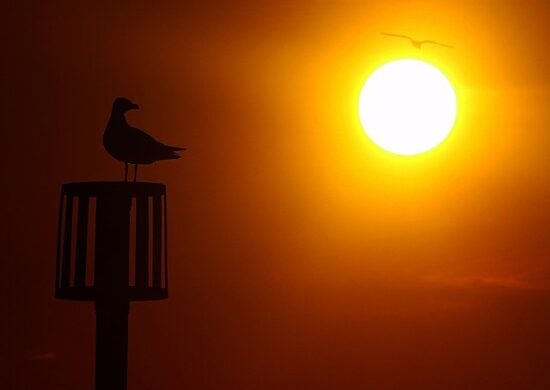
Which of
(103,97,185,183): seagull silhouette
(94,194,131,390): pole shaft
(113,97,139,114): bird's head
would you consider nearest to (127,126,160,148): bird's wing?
(103,97,185,183): seagull silhouette

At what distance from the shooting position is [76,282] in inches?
258

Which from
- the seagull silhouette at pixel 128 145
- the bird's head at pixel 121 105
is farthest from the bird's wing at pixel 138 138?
the bird's head at pixel 121 105

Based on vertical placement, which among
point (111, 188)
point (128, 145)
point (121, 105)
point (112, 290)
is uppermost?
point (121, 105)

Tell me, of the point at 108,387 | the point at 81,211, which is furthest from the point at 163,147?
the point at 108,387

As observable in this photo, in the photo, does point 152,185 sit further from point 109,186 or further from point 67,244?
point 67,244

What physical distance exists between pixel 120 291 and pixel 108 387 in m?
0.71

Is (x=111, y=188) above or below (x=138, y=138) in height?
below

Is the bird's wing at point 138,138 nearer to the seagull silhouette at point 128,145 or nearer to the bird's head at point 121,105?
the seagull silhouette at point 128,145

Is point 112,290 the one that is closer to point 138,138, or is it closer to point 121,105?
point 138,138

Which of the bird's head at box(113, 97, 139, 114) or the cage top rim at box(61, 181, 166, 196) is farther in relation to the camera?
the bird's head at box(113, 97, 139, 114)

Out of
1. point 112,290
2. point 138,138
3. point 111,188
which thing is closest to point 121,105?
point 138,138

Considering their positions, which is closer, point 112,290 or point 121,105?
point 112,290

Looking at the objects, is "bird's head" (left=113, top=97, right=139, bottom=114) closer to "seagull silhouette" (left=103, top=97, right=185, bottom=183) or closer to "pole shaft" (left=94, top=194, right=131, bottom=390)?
"seagull silhouette" (left=103, top=97, right=185, bottom=183)

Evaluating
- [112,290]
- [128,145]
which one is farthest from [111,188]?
[112,290]
